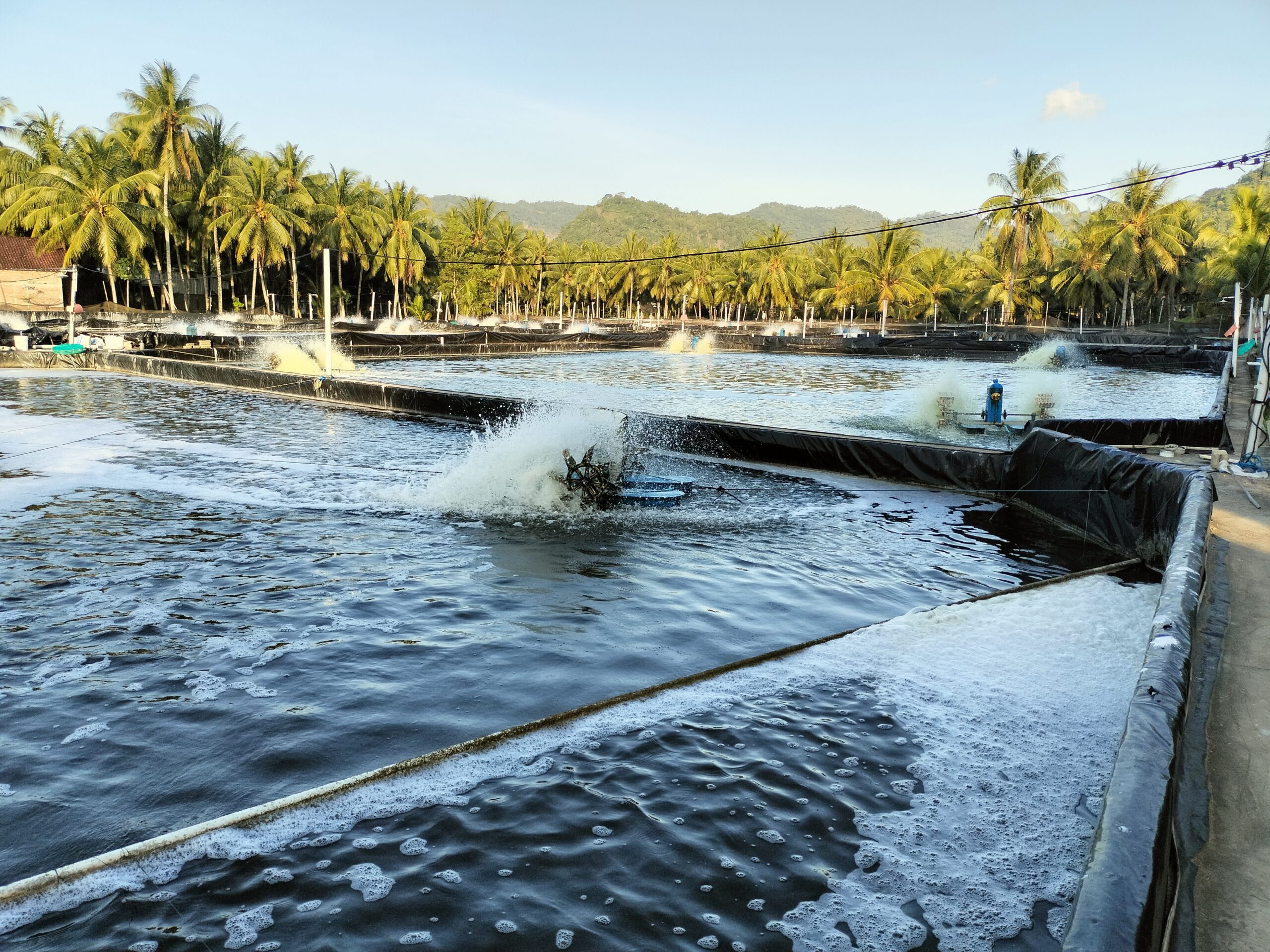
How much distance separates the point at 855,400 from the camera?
2903 centimetres

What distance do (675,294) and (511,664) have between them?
110m

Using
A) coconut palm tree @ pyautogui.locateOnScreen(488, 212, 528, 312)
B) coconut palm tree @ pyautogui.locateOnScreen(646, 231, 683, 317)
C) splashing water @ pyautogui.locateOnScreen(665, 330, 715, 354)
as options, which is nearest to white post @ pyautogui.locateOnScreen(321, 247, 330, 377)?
splashing water @ pyautogui.locateOnScreen(665, 330, 715, 354)

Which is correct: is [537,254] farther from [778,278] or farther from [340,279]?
[340,279]

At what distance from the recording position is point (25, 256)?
188ft

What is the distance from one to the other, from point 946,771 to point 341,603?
17.6ft

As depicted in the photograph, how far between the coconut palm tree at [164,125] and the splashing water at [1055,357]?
2125 inches

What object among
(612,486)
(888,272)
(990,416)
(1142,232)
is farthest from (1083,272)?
(612,486)

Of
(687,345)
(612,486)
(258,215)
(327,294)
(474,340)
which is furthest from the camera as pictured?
(258,215)

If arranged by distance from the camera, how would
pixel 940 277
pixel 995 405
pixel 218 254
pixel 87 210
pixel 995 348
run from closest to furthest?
pixel 995 405, pixel 995 348, pixel 87 210, pixel 218 254, pixel 940 277

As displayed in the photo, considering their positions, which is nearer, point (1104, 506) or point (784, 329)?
point (1104, 506)

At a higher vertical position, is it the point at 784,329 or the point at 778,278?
the point at 778,278

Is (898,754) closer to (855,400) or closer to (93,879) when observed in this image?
(93,879)

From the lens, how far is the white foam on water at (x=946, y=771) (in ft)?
12.6

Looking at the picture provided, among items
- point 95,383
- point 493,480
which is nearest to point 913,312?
point 95,383
